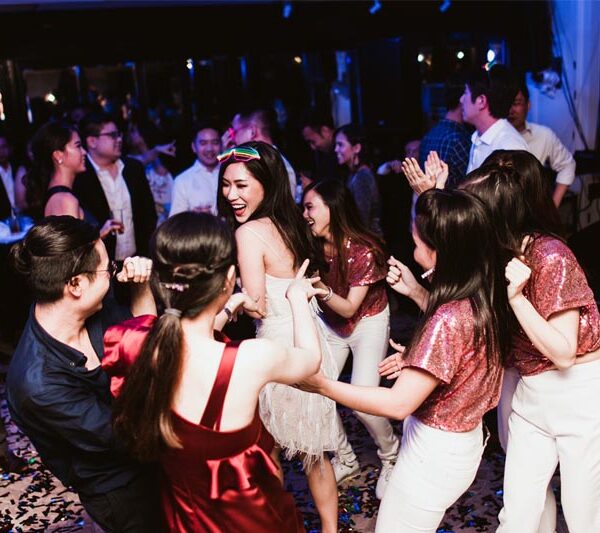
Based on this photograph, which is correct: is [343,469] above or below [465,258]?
below

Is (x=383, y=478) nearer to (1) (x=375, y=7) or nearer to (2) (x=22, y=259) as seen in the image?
(2) (x=22, y=259)

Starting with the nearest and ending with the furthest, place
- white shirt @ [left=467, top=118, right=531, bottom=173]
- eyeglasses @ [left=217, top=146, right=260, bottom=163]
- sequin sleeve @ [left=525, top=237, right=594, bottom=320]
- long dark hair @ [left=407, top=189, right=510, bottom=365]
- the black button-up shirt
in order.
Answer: the black button-up shirt → long dark hair @ [left=407, top=189, right=510, bottom=365] → sequin sleeve @ [left=525, top=237, right=594, bottom=320] → eyeglasses @ [left=217, top=146, right=260, bottom=163] → white shirt @ [left=467, top=118, right=531, bottom=173]

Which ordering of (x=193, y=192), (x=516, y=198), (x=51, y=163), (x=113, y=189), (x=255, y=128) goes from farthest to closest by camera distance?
1. (x=193, y=192)
2. (x=255, y=128)
3. (x=113, y=189)
4. (x=51, y=163)
5. (x=516, y=198)

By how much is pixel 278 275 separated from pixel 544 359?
99 centimetres

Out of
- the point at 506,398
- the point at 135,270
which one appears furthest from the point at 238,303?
the point at 506,398

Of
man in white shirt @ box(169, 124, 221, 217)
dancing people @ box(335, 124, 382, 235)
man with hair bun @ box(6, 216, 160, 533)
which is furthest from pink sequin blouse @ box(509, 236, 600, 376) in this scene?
man in white shirt @ box(169, 124, 221, 217)

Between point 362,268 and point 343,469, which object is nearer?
point 362,268

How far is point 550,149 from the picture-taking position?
14.8ft

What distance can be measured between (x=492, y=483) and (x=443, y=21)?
17.8 feet

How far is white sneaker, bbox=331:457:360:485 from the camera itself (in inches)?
129

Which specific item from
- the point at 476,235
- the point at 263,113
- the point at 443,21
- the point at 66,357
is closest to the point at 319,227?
the point at 476,235

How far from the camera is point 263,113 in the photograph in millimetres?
4875

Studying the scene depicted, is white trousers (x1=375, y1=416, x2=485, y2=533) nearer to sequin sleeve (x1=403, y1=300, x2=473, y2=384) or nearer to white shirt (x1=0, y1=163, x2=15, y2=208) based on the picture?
sequin sleeve (x1=403, y1=300, x2=473, y2=384)

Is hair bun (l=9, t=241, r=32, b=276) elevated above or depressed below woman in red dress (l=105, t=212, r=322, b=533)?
above
